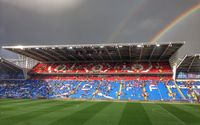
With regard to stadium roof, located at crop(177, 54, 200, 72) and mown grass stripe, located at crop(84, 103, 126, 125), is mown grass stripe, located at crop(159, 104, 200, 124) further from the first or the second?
stadium roof, located at crop(177, 54, 200, 72)

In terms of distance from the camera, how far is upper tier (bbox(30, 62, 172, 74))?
228 feet

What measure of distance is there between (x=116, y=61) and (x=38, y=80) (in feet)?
80.8

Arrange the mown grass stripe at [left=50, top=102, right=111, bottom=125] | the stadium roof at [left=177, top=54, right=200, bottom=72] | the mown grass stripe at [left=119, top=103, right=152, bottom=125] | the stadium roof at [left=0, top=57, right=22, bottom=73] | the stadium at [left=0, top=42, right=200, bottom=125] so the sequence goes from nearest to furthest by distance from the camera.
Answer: the mown grass stripe at [left=50, top=102, right=111, bottom=125]
the mown grass stripe at [left=119, top=103, right=152, bottom=125]
the stadium roof at [left=177, top=54, right=200, bottom=72]
the stadium at [left=0, top=42, right=200, bottom=125]
the stadium roof at [left=0, top=57, right=22, bottom=73]

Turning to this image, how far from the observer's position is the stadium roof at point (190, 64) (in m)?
56.2

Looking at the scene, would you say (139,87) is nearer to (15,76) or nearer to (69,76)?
(69,76)

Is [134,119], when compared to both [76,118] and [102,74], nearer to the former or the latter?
[76,118]

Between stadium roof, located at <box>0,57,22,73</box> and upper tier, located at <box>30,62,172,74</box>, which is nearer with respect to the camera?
stadium roof, located at <box>0,57,22,73</box>

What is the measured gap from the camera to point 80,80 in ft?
231

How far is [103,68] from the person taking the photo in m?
72.8

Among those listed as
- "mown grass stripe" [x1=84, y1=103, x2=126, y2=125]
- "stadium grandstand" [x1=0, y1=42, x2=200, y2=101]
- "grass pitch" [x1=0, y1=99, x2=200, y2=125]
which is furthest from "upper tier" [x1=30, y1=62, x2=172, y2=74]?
"mown grass stripe" [x1=84, y1=103, x2=126, y2=125]

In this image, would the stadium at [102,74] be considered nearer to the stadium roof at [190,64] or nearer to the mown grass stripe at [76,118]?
the stadium roof at [190,64]

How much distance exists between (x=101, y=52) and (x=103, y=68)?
372 inches

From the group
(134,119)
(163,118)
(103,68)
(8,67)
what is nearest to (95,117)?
(134,119)

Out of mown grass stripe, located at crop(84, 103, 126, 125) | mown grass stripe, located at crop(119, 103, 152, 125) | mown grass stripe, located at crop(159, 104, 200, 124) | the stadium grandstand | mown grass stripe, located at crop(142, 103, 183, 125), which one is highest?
the stadium grandstand
